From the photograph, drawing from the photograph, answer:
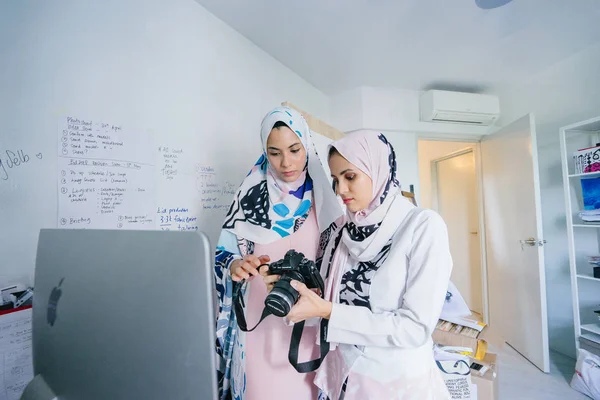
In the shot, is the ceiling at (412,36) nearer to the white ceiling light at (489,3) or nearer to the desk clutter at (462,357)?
the white ceiling light at (489,3)

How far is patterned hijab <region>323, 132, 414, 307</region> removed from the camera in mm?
703

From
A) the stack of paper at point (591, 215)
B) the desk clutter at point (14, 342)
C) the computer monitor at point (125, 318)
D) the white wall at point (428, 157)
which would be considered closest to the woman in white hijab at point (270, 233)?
the computer monitor at point (125, 318)

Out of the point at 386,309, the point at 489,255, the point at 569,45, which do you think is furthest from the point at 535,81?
the point at 386,309

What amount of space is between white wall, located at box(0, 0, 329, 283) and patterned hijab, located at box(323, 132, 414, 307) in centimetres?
95

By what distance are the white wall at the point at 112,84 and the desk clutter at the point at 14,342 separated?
0.28ft

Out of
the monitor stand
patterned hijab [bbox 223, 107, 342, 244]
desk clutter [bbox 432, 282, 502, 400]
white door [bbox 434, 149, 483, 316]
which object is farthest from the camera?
white door [bbox 434, 149, 483, 316]

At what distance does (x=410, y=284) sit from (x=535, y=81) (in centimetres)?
289

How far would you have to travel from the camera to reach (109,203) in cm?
107

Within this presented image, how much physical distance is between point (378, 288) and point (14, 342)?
1007 millimetres

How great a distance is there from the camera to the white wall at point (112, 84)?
2.75 ft

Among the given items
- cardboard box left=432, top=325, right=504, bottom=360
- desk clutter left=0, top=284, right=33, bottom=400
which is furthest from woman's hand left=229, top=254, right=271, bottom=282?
cardboard box left=432, top=325, right=504, bottom=360

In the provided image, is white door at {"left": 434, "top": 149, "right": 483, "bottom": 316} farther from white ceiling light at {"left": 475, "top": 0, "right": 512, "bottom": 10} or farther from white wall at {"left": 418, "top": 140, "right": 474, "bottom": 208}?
white ceiling light at {"left": 475, "top": 0, "right": 512, "bottom": 10}

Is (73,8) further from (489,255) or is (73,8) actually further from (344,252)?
(489,255)

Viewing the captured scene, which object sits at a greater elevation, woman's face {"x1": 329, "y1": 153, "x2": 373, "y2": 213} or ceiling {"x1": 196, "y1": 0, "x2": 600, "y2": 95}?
ceiling {"x1": 196, "y1": 0, "x2": 600, "y2": 95}
